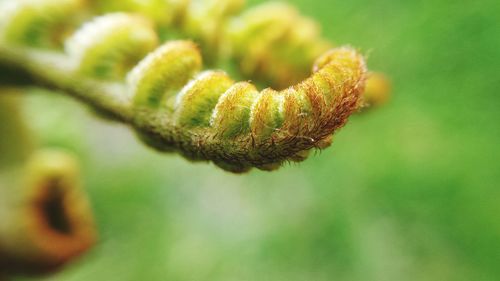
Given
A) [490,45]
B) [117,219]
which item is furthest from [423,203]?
[117,219]

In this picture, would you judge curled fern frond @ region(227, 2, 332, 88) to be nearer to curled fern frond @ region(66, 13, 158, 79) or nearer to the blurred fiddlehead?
curled fern frond @ region(66, 13, 158, 79)

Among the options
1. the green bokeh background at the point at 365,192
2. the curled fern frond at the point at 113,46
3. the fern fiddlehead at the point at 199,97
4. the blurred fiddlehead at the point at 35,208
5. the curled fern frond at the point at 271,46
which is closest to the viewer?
the fern fiddlehead at the point at 199,97

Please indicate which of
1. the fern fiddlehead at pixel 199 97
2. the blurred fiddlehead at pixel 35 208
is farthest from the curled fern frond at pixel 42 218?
the fern fiddlehead at pixel 199 97

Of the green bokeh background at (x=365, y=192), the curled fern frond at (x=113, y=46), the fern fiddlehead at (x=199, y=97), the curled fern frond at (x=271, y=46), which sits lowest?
the fern fiddlehead at (x=199, y=97)

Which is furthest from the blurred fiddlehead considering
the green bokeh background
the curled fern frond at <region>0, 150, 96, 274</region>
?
the green bokeh background

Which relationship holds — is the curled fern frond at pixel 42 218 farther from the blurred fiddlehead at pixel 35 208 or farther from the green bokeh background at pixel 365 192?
the green bokeh background at pixel 365 192

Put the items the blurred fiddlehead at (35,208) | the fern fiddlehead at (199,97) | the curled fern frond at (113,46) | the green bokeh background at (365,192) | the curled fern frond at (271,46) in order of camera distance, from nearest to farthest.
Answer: the fern fiddlehead at (199,97), the curled fern frond at (113,46), the curled fern frond at (271,46), the blurred fiddlehead at (35,208), the green bokeh background at (365,192)

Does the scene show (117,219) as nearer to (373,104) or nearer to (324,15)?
(324,15)
